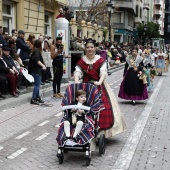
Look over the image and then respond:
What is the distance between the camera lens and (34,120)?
9477 millimetres

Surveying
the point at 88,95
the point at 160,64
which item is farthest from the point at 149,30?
the point at 88,95

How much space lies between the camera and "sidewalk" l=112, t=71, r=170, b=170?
5977 mm

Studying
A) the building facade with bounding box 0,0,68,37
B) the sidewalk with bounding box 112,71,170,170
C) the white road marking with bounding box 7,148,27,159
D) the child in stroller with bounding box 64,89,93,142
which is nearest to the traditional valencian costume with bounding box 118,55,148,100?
the sidewalk with bounding box 112,71,170,170

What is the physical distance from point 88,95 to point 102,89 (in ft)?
2.41

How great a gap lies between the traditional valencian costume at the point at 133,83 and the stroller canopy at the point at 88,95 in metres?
6.07

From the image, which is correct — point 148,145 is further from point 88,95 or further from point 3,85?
point 3,85

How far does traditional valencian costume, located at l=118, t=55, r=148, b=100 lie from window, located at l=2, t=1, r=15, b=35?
22.7 feet

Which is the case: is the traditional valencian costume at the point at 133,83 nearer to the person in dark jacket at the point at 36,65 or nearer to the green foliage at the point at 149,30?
the person in dark jacket at the point at 36,65

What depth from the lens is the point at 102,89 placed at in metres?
6.94

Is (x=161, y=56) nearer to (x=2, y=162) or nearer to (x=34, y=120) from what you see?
(x=34, y=120)

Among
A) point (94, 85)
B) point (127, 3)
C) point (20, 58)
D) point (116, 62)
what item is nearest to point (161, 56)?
point (116, 62)

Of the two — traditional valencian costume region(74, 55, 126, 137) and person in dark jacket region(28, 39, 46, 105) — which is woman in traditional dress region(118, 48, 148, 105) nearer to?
person in dark jacket region(28, 39, 46, 105)

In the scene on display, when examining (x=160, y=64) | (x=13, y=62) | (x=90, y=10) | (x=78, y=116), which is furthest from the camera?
(x=90, y=10)

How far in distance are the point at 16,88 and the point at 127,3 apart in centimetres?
4882
